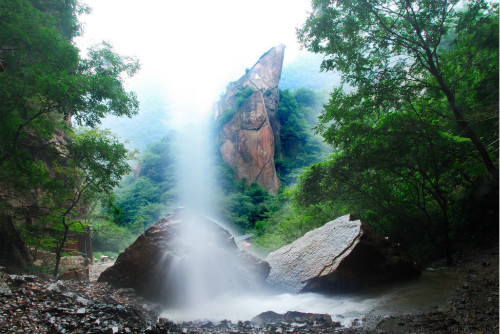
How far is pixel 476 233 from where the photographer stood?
687cm

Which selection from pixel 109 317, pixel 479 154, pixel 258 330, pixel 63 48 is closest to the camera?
pixel 109 317

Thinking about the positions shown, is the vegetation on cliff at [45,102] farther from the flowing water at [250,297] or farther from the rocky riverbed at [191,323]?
the rocky riverbed at [191,323]

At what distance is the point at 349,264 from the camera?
19.1 feet

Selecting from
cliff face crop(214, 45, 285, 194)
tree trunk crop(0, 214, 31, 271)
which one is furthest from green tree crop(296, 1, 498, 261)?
cliff face crop(214, 45, 285, 194)

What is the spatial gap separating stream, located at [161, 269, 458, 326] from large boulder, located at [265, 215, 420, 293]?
25 centimetres

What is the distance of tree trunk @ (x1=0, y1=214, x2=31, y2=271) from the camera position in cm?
624

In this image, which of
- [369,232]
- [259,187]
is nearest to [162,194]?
[259,187]

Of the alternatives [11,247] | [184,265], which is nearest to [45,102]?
[11,247]

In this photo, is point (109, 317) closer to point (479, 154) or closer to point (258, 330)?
point (258, 330)

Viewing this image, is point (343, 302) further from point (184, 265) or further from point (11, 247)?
point (11, 247)

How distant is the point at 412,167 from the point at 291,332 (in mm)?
5170

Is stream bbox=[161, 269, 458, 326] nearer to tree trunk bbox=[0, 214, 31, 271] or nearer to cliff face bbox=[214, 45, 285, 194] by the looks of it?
tree trunk bbox=[0, 214, 31, 271]

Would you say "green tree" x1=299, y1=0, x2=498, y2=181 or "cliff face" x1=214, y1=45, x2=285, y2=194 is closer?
"green tree" x1=299, y1=0, x2=498, y2=181

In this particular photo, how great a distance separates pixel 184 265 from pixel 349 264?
12.1 feet
